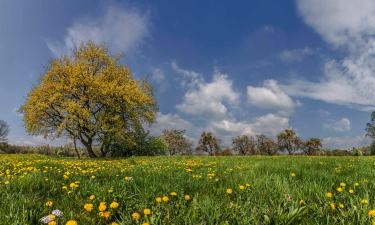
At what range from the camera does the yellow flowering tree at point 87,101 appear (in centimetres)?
3453

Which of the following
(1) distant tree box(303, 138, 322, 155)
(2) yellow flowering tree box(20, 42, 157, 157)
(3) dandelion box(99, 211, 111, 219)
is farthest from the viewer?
(1) distant tree box(303, 138, 322, 155)

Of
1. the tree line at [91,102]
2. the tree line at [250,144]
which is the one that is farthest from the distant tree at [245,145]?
the tree line at [91,102]

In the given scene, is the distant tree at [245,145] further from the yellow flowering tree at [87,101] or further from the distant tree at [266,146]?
the yellow flowering tree at [87,101]

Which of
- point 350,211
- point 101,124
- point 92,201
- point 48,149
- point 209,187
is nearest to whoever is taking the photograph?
point 350,211

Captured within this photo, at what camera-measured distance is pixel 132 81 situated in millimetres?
37688

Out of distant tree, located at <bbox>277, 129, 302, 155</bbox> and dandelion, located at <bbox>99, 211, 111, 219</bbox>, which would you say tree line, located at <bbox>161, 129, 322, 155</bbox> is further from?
dandelion, located at <bbox>99, 211, 111, 219</bbox>

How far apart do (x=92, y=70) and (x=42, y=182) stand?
34474 millimetres

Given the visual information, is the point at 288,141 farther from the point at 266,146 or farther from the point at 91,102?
the point at 91,102

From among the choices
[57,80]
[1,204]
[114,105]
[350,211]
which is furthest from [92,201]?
[57,80]

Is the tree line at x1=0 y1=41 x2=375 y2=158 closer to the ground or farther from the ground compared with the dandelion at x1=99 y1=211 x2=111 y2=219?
farther from the ground

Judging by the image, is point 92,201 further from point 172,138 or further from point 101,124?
point 172,138

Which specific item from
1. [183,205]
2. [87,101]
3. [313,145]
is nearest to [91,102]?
[87,101]

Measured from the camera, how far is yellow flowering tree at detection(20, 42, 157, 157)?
3453cm

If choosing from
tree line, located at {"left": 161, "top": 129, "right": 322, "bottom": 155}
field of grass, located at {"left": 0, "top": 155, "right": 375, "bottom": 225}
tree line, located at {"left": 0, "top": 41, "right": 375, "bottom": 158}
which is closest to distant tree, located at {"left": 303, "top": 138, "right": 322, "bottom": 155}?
tree line, located at {"left": 161, "top": 129, "right": 322, "bottom": 155}
